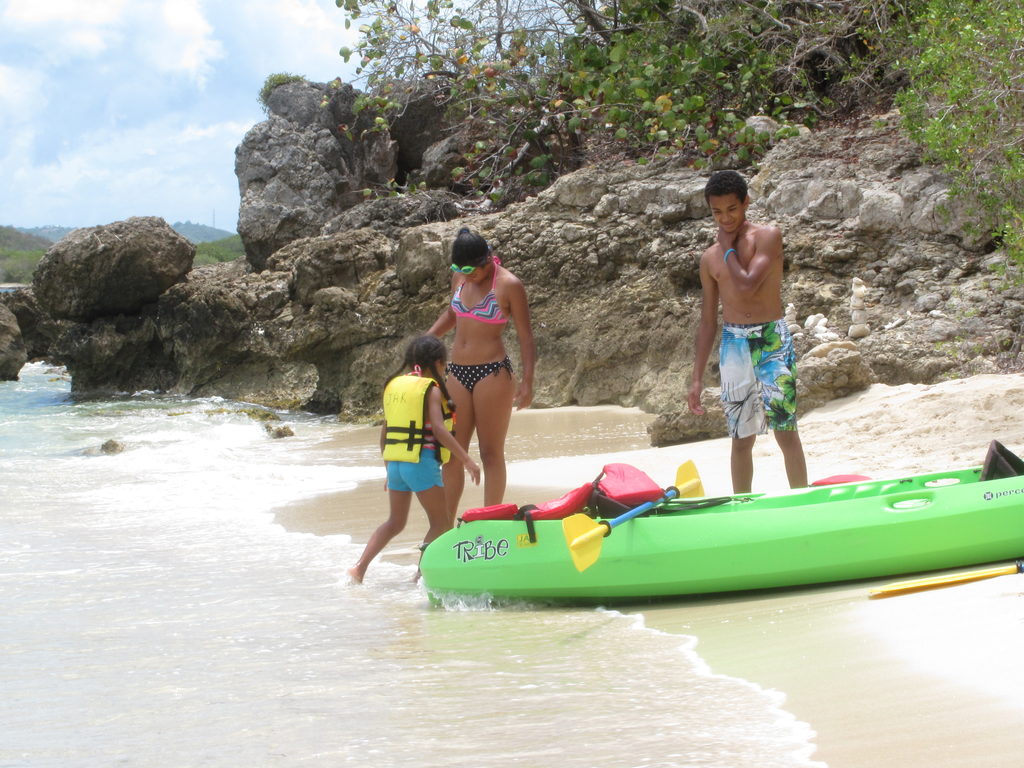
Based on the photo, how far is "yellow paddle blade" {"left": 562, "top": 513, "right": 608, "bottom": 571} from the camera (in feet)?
12.9

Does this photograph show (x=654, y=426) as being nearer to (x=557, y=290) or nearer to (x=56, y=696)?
(x=557, y=290)

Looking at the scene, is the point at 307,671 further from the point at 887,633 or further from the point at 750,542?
the point at 887,633

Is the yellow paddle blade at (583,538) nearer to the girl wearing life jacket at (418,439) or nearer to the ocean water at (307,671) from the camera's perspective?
the ocean water at (307,671)

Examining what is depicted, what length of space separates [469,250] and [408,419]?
0.85 m

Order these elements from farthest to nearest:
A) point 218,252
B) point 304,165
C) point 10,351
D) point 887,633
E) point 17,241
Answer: point 17,241 < point 218,252 < point 10,351 < point 304,165 < point 887,633

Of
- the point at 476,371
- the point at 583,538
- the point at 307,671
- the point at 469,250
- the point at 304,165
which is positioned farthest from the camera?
the point at 304,165

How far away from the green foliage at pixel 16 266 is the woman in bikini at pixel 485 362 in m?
81.5

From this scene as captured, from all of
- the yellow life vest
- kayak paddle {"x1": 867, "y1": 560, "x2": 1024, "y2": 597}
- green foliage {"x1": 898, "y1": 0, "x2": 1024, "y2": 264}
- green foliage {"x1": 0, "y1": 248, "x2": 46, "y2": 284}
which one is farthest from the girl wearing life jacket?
green foliage {"x1": 0, "y1": 248, "x2": 46, "y2": 284}

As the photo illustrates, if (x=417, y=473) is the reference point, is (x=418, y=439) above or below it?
above

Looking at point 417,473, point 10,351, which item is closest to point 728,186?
point 417,473

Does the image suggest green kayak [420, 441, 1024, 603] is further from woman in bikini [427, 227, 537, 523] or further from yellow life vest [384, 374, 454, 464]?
woman in bikini [427, 227, 537, 523]

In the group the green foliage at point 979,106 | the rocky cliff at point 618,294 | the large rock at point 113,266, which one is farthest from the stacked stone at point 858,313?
the large rock at point 113,266

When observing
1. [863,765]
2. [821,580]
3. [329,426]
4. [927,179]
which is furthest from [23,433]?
[863,765]

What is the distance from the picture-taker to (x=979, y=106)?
781 cm
